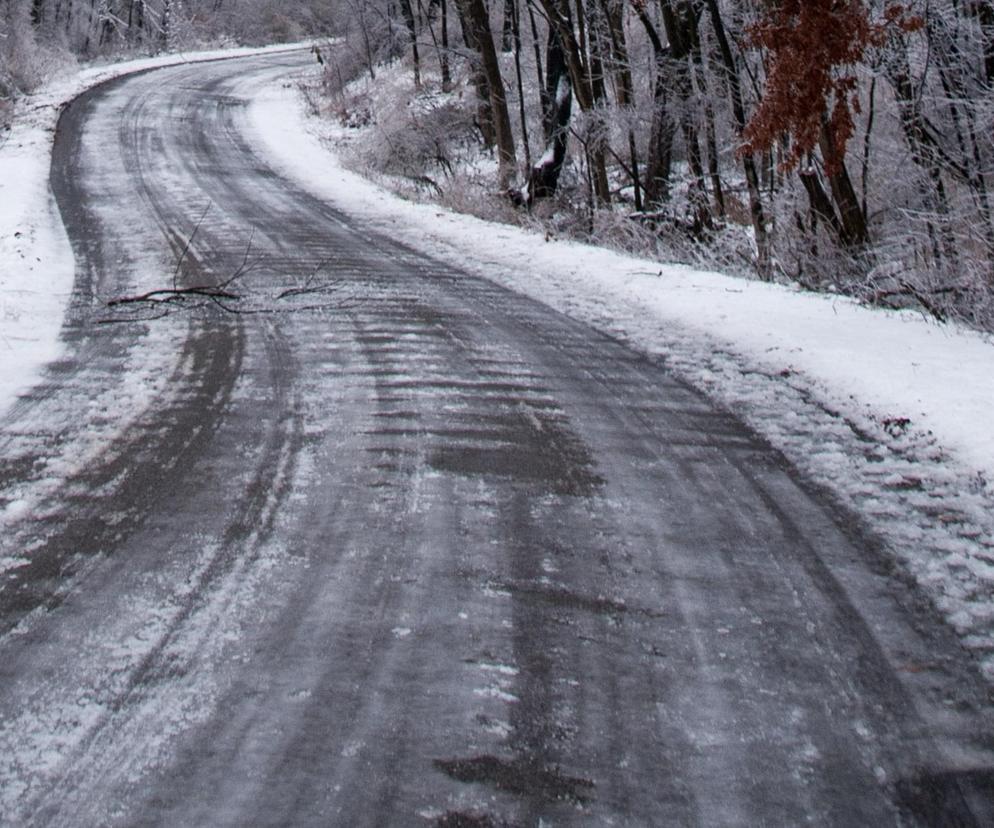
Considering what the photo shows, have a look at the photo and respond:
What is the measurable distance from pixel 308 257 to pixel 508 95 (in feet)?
44.5

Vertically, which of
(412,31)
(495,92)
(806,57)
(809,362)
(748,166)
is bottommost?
(809,362)

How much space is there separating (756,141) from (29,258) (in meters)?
6.88

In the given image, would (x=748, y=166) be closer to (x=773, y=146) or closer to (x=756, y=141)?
(x=773, y=146)

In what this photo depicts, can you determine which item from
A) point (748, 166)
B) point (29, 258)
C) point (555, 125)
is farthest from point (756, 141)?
point (555, 125)

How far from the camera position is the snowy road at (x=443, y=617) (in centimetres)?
201

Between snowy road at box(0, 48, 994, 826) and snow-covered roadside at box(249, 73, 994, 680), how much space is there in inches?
8.9

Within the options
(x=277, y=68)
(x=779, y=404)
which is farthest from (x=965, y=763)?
(x=277, y=68)

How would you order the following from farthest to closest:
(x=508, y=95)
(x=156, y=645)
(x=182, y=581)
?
1. (x=508, y=95)
2. (x=182, y=581)
3. (x=156, y=645)

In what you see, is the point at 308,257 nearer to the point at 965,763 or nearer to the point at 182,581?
the point at 182,581

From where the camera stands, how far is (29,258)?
8844 mm

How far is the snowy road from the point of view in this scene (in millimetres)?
2012

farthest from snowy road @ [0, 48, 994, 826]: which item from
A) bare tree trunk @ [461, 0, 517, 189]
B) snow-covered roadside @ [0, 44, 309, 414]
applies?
bare tree trunk @ [461, 0, 517, 189]

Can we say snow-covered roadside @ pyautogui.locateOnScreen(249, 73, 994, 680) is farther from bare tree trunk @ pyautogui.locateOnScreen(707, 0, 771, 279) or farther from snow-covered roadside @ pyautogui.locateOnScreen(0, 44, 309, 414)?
snow-covered roadside @ pyautogui.locateOnScreen(0, 44, 309, 414)

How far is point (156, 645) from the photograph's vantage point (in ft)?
Result: 8.29
